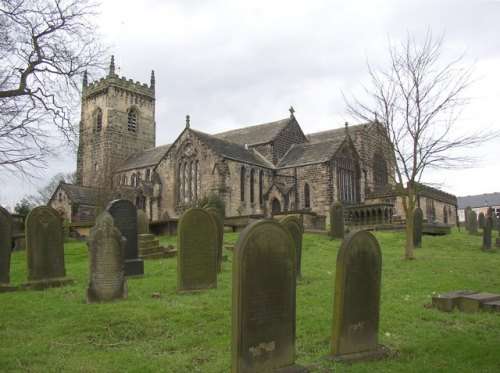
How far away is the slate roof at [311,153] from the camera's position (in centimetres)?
3704

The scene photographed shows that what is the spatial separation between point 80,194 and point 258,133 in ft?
54.1

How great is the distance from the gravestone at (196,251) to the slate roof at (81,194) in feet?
107

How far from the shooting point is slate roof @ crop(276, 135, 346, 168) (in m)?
37.0

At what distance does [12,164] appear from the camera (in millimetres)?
12797

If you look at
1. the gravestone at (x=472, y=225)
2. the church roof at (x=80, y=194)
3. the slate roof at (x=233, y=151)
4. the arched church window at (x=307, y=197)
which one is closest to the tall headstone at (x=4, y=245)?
the gravestone at (x=472, y=225)

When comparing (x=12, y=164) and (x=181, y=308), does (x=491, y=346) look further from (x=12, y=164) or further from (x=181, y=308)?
(x=12, y=164)

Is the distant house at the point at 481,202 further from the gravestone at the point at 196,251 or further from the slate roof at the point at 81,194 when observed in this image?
the gravestone at the point at 196,251

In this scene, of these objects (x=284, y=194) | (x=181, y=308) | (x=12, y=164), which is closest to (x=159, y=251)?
(x=12, y=164)

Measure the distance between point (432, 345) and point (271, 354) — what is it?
2513 mm

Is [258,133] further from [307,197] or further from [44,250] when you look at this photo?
[44,250]

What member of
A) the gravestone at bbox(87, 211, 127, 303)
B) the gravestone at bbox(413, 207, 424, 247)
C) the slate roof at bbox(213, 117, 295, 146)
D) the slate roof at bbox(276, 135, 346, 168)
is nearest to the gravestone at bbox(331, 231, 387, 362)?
the gravestone at bbox(87, 211, 127, 303)

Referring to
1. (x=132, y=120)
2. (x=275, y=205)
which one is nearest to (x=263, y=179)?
(x=275, y=205)

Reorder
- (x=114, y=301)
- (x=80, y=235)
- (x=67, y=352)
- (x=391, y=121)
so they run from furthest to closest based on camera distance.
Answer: (x=80, y=235), (x=391, y=121), (x=114, y=301), (x=67, y=352)

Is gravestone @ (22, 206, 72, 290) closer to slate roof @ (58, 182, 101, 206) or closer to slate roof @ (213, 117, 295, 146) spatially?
slate roof @ (213, 117, 295, 146)
